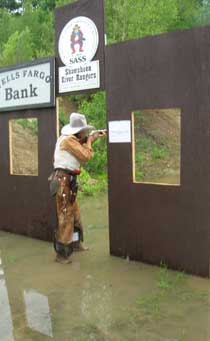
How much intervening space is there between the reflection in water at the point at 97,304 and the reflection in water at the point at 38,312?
1.12 ft

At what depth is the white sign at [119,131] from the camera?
6.10 metres

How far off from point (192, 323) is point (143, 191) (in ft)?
6.57

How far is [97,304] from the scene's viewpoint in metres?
4.83

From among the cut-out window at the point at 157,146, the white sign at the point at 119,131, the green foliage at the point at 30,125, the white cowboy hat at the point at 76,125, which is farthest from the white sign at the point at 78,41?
the green foliage at the point at 30,125

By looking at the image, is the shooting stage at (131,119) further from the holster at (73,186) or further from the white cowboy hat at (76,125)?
the holster at (73,186)

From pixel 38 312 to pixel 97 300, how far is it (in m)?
0.59

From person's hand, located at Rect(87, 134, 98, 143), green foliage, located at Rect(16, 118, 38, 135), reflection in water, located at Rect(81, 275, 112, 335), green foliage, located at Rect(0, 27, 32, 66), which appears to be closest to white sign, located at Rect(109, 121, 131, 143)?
person's hand, located at Rect(87, 134, 98, 143)

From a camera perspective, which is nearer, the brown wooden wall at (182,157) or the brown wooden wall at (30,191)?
the brown wooden wall at (182,157)

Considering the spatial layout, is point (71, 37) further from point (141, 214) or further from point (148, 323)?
point (148, 323)

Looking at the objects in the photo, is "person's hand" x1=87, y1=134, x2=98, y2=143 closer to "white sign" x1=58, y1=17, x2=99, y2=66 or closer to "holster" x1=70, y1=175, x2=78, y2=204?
"holster" x1=70, y1=175, x2=78, y2=204

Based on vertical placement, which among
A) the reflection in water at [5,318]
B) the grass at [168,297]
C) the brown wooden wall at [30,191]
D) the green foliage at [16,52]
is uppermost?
the green foliage at [16,52]


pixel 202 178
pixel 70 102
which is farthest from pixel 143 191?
pixel 70 102

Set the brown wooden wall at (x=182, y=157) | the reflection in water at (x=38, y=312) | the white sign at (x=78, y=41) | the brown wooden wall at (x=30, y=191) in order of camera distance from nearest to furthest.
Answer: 1. the reflection in water at (x=38, y=312)
2. the brown wooden wall at (x=182, y=157)
3. the white sign at (x=78, y=41)
4. the brown wooden wall at (x=30, y=191)

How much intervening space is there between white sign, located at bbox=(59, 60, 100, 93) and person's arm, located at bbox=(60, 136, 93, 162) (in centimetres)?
77
